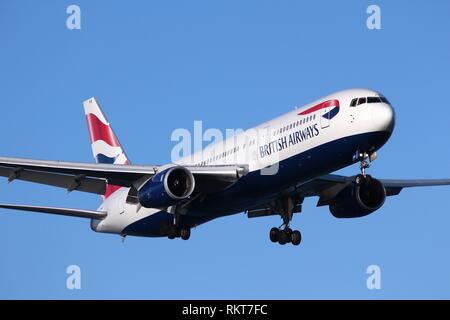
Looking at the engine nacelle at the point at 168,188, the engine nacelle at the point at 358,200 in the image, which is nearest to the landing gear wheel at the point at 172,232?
the engine nacelle at the point at 168,188

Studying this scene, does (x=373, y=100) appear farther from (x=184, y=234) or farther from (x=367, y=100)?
(x=184, y=234)

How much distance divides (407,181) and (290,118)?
12890 mm

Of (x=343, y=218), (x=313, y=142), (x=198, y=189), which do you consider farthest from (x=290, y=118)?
(x=343, y=218)

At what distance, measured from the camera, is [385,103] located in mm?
40094

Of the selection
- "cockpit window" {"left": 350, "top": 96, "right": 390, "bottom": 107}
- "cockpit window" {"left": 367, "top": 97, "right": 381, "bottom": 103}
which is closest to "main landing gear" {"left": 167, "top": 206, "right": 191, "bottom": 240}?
"cockpit window" {"left": 350, "top": 96, "right": 390, "bottom": 107}

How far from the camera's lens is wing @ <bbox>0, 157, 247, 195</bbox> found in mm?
43250

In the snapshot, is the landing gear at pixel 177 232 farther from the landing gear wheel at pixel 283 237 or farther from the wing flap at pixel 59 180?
the wing flap at pixel 59 180

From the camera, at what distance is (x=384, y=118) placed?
3941 centimetres

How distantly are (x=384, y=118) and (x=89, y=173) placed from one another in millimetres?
14450

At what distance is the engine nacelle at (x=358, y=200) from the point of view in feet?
154

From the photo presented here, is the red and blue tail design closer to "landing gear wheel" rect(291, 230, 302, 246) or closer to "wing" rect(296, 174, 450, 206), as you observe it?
"landing gear wheel" rect(291, 230, 302, 246)

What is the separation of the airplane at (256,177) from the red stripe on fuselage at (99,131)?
179 inches
